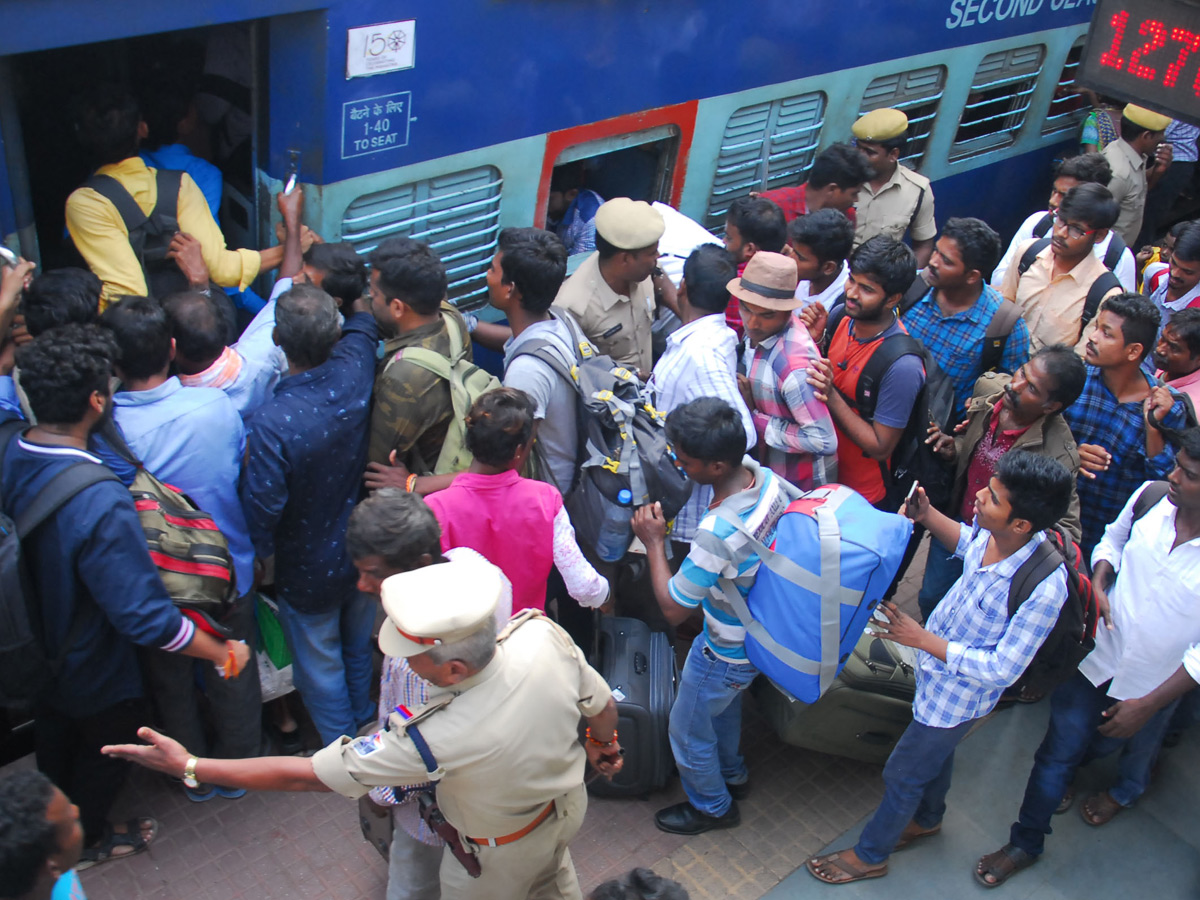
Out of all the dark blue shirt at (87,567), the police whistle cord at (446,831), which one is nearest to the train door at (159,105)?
the dark blue shirt at (87,567)

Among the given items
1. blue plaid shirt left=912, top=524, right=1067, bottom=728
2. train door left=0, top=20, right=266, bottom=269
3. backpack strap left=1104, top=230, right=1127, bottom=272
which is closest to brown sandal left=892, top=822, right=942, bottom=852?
blue plaid shirt left=912, top=524, right=1067, bottom=728

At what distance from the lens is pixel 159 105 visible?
4.31 metres

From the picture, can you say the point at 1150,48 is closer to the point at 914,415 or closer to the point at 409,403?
the point at 914,415

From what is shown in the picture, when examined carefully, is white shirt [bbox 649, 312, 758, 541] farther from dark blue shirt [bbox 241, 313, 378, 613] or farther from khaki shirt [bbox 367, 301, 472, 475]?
dark blue shirt [bbox 241, 313, 378, 613]

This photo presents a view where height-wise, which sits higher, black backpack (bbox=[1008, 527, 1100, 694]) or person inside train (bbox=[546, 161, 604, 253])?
black backpack (bbox=[1008, 527, 1100, 694])

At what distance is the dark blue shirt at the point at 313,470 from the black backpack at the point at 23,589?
44cm

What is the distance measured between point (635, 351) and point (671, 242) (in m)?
0.69

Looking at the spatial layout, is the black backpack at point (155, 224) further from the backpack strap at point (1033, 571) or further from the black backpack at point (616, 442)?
the backpack strap at point (1033, 571)

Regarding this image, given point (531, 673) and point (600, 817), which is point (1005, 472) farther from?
point (600, 817)

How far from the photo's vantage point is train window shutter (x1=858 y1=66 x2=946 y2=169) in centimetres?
591

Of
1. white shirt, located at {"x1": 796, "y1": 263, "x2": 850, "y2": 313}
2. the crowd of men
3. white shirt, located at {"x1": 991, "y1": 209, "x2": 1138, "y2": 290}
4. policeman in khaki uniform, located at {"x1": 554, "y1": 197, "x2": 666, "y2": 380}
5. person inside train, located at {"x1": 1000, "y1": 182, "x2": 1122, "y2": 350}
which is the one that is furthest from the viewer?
white shirt, located at {"x1": 991, "y1": 209, "x2": 1138, "y2": 290}

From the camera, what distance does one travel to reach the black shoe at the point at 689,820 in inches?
141

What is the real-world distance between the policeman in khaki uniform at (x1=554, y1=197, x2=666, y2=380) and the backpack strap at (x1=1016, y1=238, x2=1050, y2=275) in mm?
1778

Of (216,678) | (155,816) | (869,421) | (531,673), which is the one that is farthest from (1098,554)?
(155,816)
